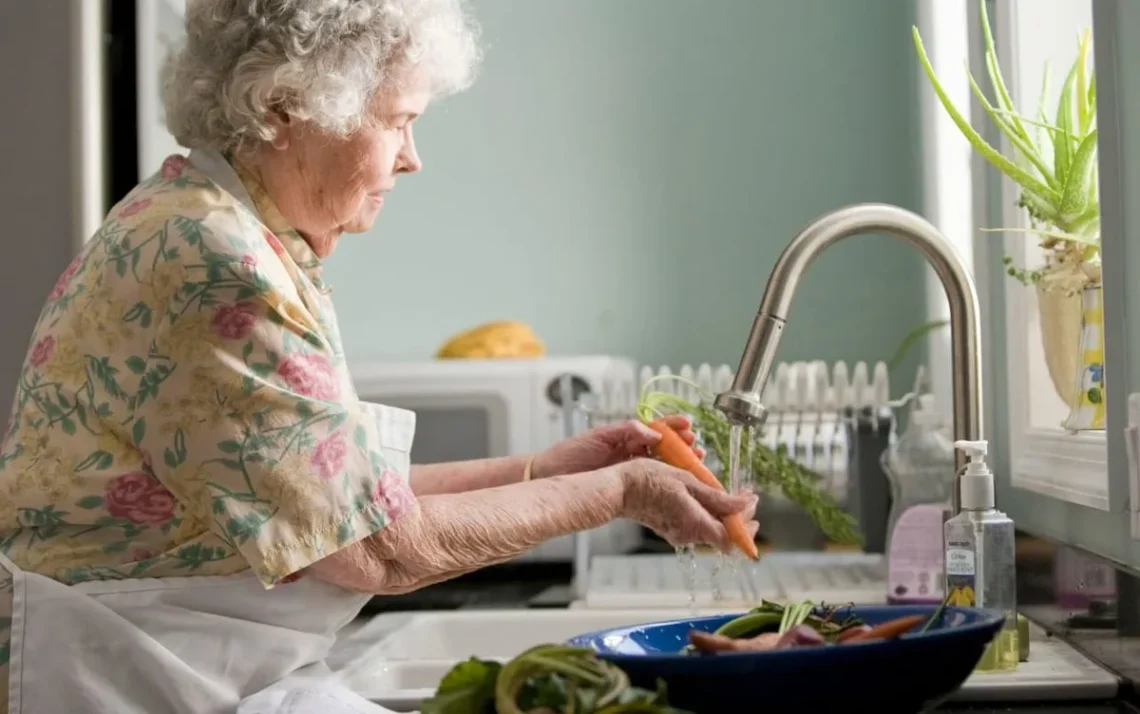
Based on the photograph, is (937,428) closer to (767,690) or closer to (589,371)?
(589,371)

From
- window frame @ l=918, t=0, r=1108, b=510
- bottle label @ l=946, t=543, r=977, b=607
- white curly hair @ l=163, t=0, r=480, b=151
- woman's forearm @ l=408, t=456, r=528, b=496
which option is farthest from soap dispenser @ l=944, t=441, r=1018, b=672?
white curly hair @ l=163, t=0, r=480, b=151

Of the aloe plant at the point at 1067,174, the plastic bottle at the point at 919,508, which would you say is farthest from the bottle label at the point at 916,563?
the aloe plant at the point at 1067,174

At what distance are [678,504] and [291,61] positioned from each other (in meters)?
0.51

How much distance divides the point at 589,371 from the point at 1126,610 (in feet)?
3.82

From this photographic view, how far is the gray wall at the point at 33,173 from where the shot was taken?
2.05m

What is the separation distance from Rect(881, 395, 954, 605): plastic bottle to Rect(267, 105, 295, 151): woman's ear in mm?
851

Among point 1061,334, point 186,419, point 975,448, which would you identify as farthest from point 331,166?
point 1061,334

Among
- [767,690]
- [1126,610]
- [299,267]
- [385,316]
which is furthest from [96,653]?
[385,316]

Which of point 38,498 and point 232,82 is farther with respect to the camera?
point 232,82

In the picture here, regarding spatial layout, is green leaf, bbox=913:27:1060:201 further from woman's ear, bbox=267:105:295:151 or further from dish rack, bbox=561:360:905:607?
woman's ear, bbox=267:105:295:151

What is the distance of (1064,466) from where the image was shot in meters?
1.57

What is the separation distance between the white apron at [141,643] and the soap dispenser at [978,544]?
0.51 metres

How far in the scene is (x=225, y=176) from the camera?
126cm

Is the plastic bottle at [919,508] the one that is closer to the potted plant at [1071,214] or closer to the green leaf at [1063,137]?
the potted plant at [1071,214]
